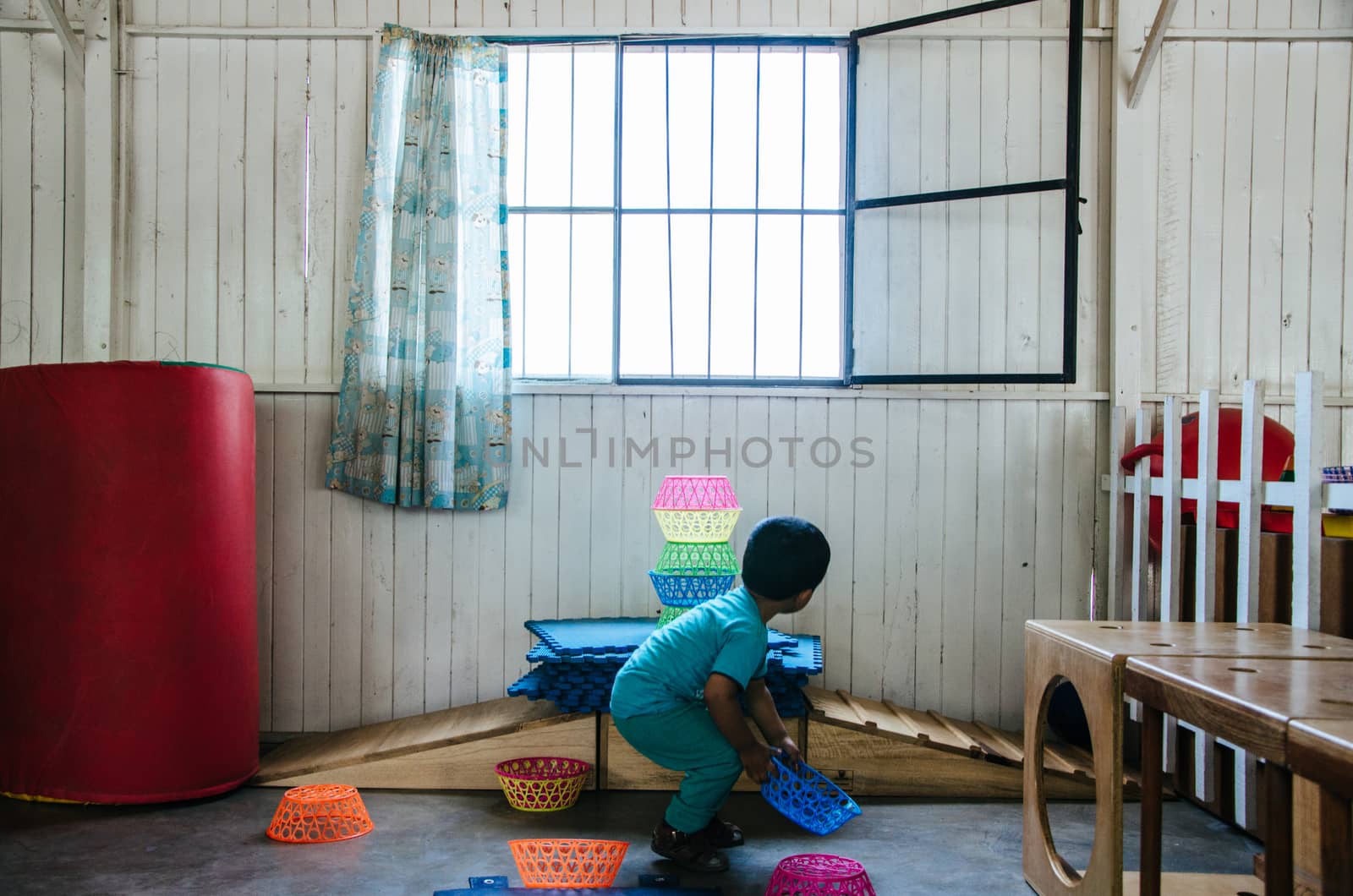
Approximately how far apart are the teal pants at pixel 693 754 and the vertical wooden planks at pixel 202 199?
253 centimetres

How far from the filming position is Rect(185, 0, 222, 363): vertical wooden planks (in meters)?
3.95

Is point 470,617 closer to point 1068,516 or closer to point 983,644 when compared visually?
point 983,644

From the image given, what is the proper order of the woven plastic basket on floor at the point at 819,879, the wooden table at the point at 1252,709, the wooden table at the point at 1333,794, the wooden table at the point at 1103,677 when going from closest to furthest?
the wooden table at the point at 1333,794, the wooden table at the point at 1252,709, the wooden table at the point at 1103,677, the woven plastic basket on floor at the point at 819,879

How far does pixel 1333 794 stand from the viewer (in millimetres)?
1102

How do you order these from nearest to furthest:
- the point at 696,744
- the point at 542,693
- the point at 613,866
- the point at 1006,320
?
the point at 613,866 → the point at 696,744 → the point at 542,693 → the point at 1006,320

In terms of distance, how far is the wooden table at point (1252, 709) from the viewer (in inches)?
48.0

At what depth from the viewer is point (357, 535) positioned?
3.89m

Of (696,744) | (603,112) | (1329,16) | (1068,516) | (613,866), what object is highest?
(1329,16)

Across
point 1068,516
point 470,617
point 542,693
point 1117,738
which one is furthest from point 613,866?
point 1068,516

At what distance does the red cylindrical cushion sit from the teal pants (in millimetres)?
1525

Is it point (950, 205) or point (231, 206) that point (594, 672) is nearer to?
point (950, 205)

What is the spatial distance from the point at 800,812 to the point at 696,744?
0.38m

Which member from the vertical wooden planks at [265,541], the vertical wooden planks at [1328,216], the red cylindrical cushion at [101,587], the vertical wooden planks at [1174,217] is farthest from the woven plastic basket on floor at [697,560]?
the vertical wooden planks at [1328,216]

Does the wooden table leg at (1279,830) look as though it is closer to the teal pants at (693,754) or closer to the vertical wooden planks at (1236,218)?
the teal pants at (693,754)
